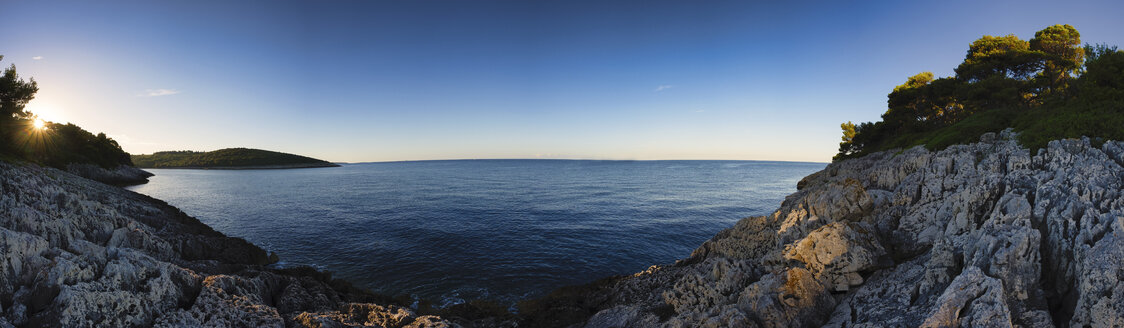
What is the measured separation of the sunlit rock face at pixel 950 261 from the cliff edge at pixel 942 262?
0.12 ft

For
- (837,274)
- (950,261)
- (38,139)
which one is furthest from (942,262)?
(38,139)

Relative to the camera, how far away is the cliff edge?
866 centimetres

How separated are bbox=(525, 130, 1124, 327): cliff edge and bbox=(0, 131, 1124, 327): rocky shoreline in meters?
0.05

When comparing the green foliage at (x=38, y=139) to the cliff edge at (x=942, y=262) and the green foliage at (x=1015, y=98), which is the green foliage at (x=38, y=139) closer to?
the cliff edge at (x=942, y=262)

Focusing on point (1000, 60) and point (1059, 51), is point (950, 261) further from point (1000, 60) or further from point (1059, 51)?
point (1059, 51)

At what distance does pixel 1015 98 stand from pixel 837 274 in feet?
169

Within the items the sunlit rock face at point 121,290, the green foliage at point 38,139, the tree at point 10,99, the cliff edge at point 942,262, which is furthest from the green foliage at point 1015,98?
the tree at point 10,99

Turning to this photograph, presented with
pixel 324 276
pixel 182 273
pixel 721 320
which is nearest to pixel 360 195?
pixel 324 276

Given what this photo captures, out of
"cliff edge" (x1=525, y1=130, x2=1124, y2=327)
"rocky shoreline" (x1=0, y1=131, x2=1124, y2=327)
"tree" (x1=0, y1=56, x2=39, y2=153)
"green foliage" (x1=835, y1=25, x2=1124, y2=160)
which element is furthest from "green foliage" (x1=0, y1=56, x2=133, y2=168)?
"green foliage" (x1=835, y1=25, x2=1124, y2=160)

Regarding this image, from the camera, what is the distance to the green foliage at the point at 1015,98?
766 inches

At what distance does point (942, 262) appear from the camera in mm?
10750

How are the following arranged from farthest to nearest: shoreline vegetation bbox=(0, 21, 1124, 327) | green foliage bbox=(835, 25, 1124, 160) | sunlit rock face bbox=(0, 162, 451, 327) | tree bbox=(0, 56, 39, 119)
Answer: tree bbox=(0, 56, 39, 119), green foliage bbox=(835, 25, 1124, 160), sunlit rock face bbox=(0, 162, 451, 327), shoreline vegetation bbox=(0, 21, 1124, 327)

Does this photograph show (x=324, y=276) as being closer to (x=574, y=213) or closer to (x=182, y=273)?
(x=182, y=273)

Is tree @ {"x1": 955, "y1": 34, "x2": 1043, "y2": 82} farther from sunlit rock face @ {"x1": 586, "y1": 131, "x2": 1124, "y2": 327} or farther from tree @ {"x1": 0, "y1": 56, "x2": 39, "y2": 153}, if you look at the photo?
tree @ {"x1": 0, "y1": 56, "x2": 39, "y2": 153}
